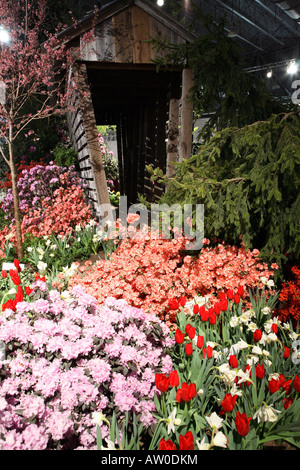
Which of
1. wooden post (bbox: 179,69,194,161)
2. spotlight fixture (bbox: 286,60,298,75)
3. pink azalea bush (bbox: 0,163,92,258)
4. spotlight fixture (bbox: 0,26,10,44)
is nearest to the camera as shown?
spotlight fixture (bbox: 0,26,10,44)

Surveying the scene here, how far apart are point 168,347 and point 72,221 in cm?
352

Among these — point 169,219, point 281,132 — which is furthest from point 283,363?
point 281,132

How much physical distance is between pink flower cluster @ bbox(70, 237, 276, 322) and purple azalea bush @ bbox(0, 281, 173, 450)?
1.74 ft

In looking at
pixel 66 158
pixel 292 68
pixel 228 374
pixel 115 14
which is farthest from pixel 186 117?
pixel 292 68

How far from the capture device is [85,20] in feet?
13.1

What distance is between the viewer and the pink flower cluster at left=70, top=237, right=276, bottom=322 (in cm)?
256

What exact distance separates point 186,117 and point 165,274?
2900 millimetres

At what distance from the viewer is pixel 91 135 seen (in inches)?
175

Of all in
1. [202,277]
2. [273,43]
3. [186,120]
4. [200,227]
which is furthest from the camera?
[273,43]

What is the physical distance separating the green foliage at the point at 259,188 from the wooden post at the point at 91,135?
1762mm

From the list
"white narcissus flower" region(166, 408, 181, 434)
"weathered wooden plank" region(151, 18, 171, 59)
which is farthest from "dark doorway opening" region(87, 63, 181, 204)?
"white narcissus flower" region(166, 408, 181, 434)

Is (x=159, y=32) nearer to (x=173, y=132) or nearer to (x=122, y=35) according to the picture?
(x=122, y=35)

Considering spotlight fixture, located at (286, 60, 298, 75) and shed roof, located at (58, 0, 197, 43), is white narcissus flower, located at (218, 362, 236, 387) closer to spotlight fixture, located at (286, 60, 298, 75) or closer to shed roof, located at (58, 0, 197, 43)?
shed roof, located at (58, 0, 197, 43)

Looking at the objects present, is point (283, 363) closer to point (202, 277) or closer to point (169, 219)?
point (202, 277)
